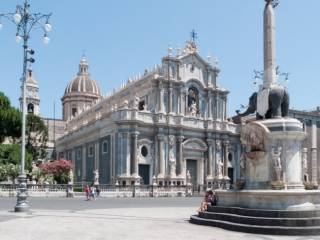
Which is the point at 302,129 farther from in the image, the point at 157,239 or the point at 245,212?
the point at 157,239

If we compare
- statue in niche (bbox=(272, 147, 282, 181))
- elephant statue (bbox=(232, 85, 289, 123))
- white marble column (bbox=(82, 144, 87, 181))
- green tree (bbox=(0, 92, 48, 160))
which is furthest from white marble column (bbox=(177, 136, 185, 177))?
statue in niche (bbox=(272, 147, 282, 181))

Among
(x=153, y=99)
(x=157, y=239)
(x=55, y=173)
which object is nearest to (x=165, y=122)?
(x=153, y=99)

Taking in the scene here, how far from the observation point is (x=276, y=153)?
52.9 ft

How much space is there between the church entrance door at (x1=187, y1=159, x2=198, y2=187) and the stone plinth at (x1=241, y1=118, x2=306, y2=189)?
1643 inches

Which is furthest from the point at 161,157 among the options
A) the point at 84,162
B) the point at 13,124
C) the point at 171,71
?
the point at 13,124

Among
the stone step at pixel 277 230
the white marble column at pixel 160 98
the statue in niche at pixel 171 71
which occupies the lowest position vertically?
the stone step at pixel 277 230

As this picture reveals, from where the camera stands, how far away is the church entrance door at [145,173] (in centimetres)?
5409

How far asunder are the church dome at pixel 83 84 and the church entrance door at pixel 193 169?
36.0 meters

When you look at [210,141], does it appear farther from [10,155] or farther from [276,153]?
[276,153]

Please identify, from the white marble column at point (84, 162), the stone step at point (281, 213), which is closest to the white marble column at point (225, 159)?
the white marble column at point (84, 162)

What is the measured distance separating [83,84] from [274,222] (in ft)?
254

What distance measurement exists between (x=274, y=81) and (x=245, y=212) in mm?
4993

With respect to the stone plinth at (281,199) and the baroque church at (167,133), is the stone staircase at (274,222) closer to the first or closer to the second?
the stone plinth at (281,199)

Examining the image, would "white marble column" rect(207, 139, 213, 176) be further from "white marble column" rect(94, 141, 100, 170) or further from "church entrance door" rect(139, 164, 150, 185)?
"white marble column" rect(94, 141, 100, 170)
